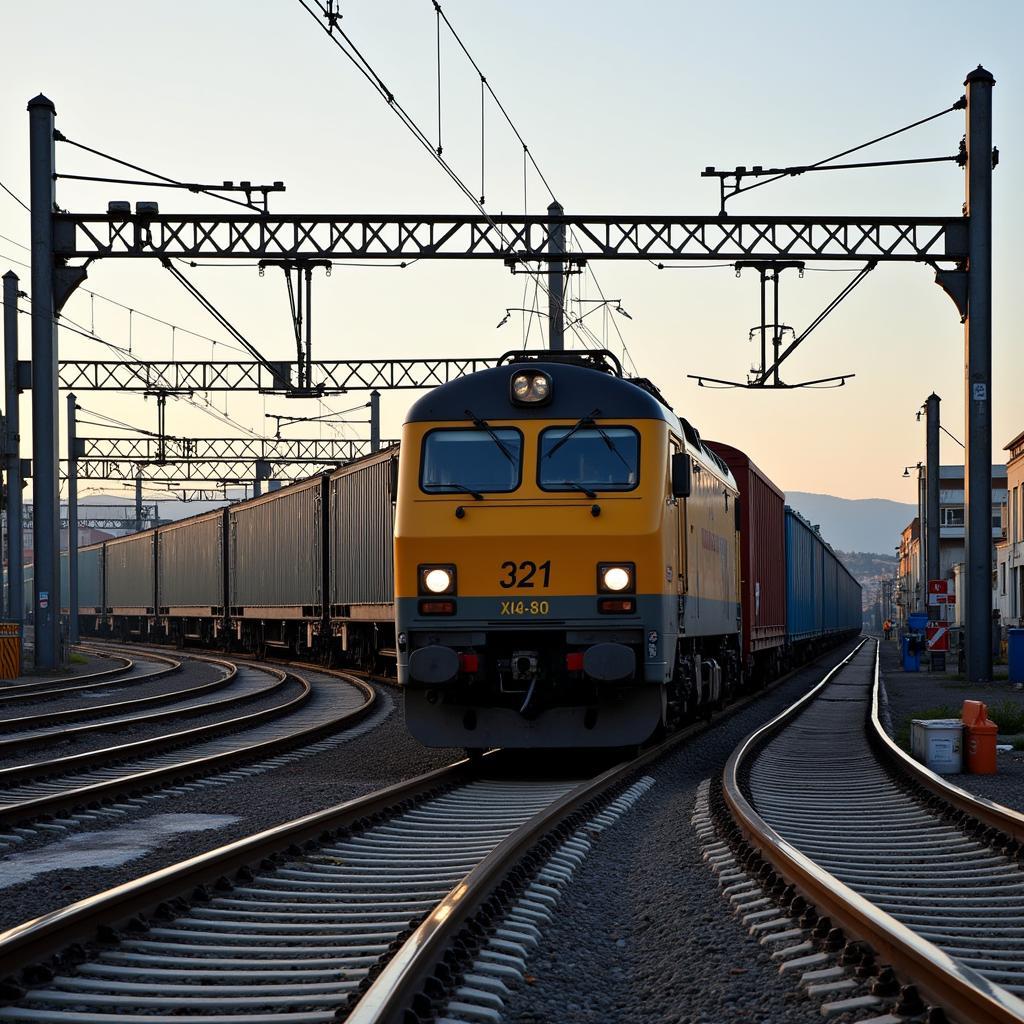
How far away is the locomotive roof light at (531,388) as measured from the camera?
38.6ft

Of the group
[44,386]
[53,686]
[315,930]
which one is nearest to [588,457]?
[315,930]

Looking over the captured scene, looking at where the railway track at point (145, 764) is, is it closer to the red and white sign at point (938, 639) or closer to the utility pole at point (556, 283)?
the utility pole at point (556, 283)

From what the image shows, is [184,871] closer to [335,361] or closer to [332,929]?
[332,929]

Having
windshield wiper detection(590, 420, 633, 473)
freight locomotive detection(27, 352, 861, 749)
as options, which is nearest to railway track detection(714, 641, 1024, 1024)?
freight locomotive detection(27, 352, 861, 749)

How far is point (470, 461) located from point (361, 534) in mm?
13223

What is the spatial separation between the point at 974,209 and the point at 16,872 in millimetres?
19292

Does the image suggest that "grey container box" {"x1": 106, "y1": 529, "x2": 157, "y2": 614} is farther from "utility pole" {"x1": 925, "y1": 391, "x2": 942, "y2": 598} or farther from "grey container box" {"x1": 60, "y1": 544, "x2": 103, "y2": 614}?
"utility pole" {"x1": 925, "y1": 391, "x2": 942, "y2": 598}

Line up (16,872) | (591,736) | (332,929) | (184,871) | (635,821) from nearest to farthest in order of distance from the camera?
1. (332,929)
2. (184,871)
3. (16,872)
4. (635,821)
5. (591,736)

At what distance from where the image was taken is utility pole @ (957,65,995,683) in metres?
22.9

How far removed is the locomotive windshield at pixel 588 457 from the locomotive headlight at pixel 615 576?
2.20 ft

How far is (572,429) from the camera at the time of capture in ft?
38.6

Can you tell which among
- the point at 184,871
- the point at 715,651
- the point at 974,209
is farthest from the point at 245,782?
the point at 974,209

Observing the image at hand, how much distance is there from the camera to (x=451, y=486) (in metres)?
11.8

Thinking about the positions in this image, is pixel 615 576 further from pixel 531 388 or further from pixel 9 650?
pixel 9 650
